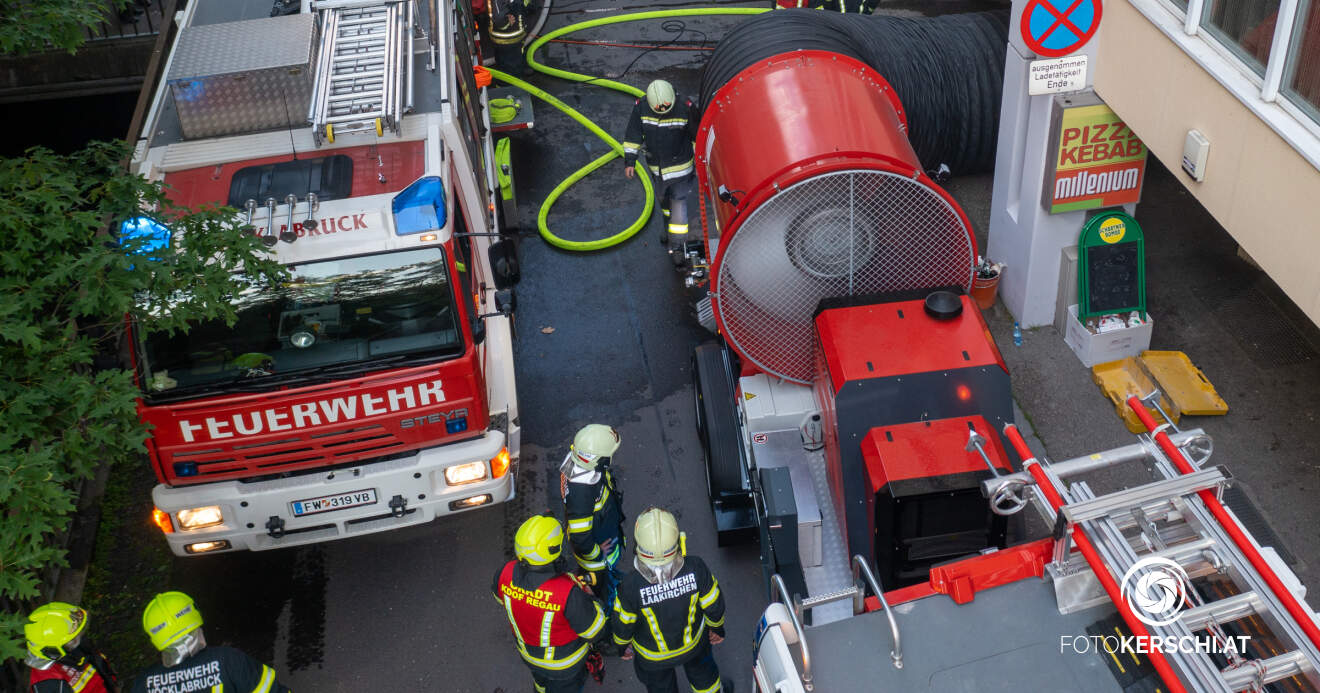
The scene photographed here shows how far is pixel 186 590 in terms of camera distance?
A: 7562 millimetres

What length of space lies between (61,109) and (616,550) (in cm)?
1012

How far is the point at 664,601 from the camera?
5.36 meters

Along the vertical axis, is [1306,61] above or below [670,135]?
above

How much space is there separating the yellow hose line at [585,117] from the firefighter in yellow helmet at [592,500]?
4.60 m

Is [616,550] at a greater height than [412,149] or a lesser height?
lesser

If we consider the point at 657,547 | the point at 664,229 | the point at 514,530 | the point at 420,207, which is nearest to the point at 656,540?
the point at 657,547

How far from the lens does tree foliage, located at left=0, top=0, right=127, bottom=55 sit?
5.11 meters

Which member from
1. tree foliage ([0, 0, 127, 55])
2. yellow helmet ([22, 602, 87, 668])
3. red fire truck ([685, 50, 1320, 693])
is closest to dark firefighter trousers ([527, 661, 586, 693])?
red fire truck ([685, 50, 1320, 693])

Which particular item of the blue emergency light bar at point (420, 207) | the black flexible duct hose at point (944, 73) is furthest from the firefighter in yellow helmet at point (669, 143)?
the blue emergency light bar at point (420, 207)

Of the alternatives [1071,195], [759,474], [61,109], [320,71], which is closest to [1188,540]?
Answer: [759,474]

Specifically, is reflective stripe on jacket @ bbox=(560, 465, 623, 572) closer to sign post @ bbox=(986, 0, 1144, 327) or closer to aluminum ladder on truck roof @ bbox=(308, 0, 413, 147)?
aluminum ladder on truck roof @ bbox=(308, 0, 413, 147)

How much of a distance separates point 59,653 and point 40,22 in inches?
121

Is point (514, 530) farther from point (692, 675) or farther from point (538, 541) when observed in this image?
point (538, 541)

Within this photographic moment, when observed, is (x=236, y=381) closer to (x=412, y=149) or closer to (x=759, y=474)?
(x=412, y=149)
